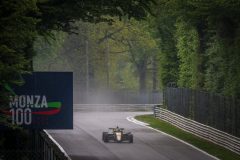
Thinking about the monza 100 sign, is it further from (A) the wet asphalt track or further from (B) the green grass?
(B) the green grass

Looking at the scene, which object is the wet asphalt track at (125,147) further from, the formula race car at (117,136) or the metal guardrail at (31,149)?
the metal guardrail at (31,149)

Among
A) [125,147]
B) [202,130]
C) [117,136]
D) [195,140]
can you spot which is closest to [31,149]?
[125,147]

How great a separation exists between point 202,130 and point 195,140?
176 cm

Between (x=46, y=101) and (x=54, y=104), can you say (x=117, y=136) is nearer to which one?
(x=54, y=104)

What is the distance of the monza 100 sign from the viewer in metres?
23.5

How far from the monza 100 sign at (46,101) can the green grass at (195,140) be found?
947cm

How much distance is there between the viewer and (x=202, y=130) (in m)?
40.5

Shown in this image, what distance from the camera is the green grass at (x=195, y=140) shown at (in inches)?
1257

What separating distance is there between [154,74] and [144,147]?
251 ft

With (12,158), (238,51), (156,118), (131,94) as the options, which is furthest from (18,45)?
(131,94)

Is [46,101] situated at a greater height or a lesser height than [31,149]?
greater

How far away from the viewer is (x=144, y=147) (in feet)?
116

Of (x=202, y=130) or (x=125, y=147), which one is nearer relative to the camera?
(x=125, y=147)

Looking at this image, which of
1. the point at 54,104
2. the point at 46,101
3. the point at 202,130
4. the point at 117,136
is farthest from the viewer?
the point at 202,130
